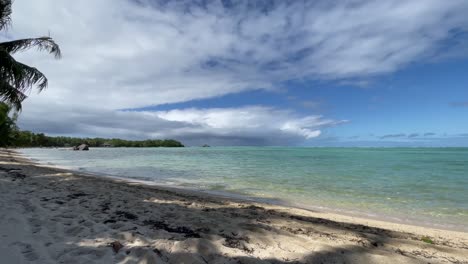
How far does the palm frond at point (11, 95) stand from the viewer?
11473 millimetres

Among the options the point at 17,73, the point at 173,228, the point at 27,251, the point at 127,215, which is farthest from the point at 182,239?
the point at 17,73

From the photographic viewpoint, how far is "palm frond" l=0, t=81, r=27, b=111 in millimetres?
11473

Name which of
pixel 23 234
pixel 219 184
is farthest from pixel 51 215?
pixel 219 184

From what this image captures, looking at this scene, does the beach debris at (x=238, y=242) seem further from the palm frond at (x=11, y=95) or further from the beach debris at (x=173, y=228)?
the palm frond at (x=11, y=95)

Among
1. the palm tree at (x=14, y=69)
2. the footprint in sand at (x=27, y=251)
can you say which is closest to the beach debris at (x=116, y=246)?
the footprint in sand at (x=27, y=251)

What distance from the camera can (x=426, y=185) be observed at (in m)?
15.1

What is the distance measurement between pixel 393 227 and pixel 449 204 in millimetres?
5535

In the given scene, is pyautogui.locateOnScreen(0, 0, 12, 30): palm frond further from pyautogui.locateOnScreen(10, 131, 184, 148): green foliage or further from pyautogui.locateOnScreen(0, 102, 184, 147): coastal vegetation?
pyautogui.locateOnScreen(10, 131, 184, 148): green foliage

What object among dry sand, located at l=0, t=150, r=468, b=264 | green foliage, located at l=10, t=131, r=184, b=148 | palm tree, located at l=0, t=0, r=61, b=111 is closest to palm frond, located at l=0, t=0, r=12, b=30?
palm tree, located at l=0, t=0, r=61, b=111

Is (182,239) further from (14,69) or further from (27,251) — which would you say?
(14,69)

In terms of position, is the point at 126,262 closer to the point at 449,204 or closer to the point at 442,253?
the point at 442,253

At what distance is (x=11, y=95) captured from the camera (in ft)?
38.9

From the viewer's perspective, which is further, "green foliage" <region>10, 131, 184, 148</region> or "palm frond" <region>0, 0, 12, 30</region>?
"green foliage" <region>10, 131, 184, 148</region>

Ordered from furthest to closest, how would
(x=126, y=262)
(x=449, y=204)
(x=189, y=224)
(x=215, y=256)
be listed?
(x=449, y=204)
(x=189, y=224)
(x=215, y=256)
(x=126, y=262)
